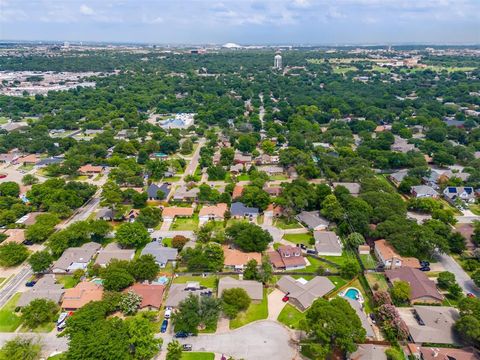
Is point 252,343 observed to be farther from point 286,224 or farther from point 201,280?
point 286,224

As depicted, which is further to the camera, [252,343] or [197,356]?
[252,343]

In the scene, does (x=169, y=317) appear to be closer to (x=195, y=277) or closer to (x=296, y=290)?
(x=195, y=277)

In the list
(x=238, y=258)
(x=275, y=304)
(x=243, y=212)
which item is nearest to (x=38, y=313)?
(x=238, y=258)

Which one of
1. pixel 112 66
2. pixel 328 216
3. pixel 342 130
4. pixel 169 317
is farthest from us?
pixel 112 66

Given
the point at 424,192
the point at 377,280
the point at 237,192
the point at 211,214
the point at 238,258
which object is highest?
the point at 424,192

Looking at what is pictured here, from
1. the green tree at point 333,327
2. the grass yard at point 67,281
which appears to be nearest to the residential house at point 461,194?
the green tree at point 333,327

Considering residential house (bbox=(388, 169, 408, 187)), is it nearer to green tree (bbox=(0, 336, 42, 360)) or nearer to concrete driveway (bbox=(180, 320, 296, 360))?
concrete driveway (bbox=(180, 320, 296, 360))

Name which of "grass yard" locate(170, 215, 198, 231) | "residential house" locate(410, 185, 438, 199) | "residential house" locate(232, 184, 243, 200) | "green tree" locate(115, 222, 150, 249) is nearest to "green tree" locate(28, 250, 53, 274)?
"green tree" locate(115, 222, 150, 249)

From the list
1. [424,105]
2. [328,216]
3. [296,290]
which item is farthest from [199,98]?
[296,290]
